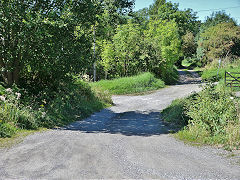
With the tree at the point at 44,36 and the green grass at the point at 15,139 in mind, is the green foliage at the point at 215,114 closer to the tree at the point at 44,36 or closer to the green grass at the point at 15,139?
the tree at the point at 44,36

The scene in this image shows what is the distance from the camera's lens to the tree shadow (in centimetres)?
866

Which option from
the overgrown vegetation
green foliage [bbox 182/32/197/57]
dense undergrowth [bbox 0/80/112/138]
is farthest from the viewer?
green foliage [bbox 182/32/197/57]

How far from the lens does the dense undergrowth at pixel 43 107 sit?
7234 millimetres

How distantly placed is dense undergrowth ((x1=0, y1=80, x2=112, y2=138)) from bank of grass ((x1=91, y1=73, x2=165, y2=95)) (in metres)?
6.62

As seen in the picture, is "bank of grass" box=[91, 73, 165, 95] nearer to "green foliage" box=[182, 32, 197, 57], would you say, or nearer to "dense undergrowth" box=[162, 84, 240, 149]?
"dense undergrowth" box=[162, 84, 240, 149]

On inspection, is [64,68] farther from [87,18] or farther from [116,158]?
[116,158]

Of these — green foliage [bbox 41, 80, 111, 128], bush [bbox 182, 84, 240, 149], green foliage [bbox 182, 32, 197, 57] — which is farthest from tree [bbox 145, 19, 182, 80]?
green foliage [bbox 182, 32, 197, 57]

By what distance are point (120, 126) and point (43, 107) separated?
131 inches

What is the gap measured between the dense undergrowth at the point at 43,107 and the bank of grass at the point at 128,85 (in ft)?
21.7

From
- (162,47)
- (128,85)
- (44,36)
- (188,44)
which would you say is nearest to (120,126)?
(44,36)

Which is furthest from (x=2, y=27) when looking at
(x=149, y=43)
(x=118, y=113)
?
(x=149, y=43)

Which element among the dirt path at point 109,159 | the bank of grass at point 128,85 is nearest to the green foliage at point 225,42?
the bank of grass at point 128,85

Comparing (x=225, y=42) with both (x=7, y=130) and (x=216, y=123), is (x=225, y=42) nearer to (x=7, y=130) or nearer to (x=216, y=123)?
(x=216, y=123)

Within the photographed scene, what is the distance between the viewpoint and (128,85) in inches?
838
